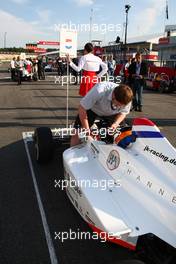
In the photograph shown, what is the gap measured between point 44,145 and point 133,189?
2413mm

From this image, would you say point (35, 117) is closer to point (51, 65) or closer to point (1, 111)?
point (1, 111)

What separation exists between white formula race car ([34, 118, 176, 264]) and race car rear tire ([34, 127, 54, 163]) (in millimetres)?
1393

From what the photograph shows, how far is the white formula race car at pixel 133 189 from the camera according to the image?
285 centimetres

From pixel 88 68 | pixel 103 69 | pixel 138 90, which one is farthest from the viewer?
pixel 138 90

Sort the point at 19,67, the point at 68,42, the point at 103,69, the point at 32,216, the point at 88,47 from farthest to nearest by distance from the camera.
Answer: the point at 19,67, the point at 103,69, the point at 68,42, the point at 88,47, the point at 32,216

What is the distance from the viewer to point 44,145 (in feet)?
17.8

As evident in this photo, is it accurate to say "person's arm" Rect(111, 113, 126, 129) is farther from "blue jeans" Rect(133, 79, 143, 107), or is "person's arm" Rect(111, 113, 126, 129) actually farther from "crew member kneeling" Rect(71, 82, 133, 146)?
"blue jeans" Rect(133, 79, 143, 107)

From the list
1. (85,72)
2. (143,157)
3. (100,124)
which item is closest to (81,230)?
(143,157)

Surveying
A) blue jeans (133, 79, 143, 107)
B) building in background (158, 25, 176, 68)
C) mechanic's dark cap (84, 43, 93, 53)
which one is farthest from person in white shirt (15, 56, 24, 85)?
building in background (158, 25, 176, 68)

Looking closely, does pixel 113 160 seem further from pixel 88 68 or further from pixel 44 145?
pixel 88 68

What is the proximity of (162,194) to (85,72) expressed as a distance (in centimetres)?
624

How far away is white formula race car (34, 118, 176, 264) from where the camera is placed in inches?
112

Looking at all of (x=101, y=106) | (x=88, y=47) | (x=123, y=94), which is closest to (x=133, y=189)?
(x=123, y=94)

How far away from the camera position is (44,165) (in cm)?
566
